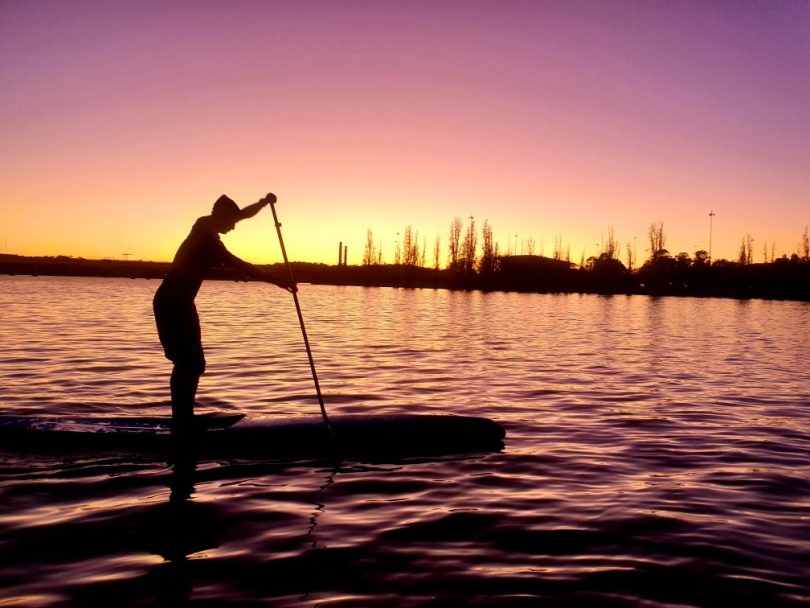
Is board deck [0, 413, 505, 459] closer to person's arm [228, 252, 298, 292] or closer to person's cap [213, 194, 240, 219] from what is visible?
person's arm [228, 252, 298, 292]

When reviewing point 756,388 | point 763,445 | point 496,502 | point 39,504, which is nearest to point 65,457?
point 39,504

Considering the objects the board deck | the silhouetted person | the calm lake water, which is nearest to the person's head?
the silhouetted person

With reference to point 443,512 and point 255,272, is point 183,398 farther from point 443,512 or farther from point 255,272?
point 443,512

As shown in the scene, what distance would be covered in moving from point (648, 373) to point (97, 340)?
16.5 meters

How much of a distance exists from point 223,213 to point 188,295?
0.92 meters

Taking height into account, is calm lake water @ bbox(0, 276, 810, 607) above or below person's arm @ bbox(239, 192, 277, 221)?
below

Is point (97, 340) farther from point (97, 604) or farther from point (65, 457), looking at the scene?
point (97, 604)

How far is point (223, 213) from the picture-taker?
21.9ft

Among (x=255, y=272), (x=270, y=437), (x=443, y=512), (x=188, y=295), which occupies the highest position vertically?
(x=255, y=272)

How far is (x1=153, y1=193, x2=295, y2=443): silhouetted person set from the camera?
6.51 m

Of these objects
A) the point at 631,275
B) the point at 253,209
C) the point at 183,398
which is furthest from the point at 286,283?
the point at 631,275

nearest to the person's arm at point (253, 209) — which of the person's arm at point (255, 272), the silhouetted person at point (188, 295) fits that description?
the silhouetted person at point (188, 295)

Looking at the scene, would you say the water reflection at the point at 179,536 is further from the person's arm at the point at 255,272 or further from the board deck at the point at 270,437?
the person's arm at the point at 255,272

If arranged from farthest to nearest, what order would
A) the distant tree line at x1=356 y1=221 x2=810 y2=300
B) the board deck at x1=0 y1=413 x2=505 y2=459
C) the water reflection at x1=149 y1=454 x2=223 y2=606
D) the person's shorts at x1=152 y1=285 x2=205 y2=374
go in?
the distant tree line at x1=356 y1=221 x2=810 y2=300 < the board deck at x1=0 y1=413 x2=505 y2=459 < the person's shorts at x1=152 y1=285 x2=205 y2=374 < the water reflection at x1=149 y1=454 x2=223 y2=606
